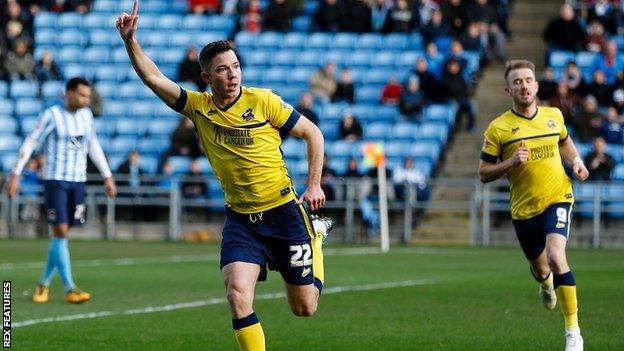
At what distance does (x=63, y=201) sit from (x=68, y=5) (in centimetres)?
2379

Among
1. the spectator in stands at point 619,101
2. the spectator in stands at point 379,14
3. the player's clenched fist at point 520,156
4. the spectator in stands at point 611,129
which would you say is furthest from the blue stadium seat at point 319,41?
the player's clenched fist at point 520,156

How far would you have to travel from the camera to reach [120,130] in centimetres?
3506

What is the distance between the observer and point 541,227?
12.8 meters

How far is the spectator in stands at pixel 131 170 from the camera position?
32031mm

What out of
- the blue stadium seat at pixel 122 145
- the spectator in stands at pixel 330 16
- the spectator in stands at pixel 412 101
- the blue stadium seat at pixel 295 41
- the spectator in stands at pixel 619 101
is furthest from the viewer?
the blue stadium seat at pixel 295 41

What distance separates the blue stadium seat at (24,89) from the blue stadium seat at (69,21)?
241 centimetres

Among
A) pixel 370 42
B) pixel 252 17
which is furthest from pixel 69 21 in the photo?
pixel 370 42

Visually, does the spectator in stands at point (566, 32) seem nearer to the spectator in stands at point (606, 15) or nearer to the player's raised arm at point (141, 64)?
the spectator in stands at point (606, 15)

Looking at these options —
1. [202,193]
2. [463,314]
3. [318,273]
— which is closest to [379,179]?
[202,193]

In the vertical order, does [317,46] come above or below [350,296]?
above

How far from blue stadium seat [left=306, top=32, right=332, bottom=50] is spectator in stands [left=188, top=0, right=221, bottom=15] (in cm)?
333

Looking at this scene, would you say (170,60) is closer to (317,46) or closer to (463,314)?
(317,46)

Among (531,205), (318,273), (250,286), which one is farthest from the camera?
(531,205)

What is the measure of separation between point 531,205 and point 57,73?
25.3 meters
